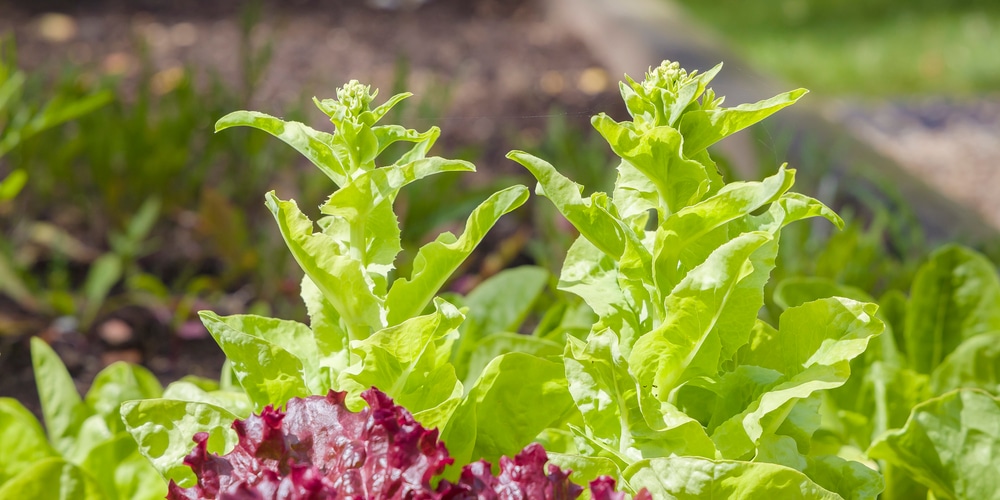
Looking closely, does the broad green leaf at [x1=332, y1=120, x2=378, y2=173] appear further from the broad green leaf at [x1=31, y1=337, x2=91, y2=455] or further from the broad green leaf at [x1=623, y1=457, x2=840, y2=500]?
the broad green leaf at [x1=31, y1=337, x2=91, y2=455]

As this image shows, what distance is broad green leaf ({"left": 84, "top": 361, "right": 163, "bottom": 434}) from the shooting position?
4.72ft

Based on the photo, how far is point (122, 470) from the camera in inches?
50.6

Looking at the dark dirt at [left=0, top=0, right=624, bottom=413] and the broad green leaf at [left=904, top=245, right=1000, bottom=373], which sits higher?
the broad green leaf at [left=904, top=245, right=1000, bottom=373]

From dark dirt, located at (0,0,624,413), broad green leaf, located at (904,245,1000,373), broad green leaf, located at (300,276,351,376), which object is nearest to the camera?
broad green leaf, located at (300,276,351,376)

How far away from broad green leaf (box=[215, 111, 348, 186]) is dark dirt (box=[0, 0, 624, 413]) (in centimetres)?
218

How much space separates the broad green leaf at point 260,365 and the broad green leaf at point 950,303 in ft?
3.16

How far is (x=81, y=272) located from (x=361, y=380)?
2.34 metres

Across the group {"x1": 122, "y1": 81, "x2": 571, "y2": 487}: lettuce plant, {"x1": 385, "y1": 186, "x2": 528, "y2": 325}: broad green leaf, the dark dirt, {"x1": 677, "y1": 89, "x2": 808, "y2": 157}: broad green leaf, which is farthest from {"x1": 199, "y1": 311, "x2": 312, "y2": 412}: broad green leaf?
the dark dirt

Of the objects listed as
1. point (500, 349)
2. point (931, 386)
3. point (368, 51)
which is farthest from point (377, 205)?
point (368, 51)

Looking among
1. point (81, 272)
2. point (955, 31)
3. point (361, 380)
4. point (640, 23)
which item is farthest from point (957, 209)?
point (955, 31)

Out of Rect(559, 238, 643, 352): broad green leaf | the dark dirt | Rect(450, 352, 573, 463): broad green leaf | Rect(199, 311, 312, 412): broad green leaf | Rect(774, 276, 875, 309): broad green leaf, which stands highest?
Rect(559, 238, 643, 352): broad green leaf

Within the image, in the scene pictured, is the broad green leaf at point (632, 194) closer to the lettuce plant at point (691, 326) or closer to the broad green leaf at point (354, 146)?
the lettuce plant at point (691, 326)

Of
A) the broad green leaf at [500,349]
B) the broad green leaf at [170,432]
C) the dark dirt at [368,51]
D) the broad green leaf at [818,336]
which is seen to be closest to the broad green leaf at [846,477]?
the broad green leaf at [818,336]

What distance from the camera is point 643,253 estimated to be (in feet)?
3.22
